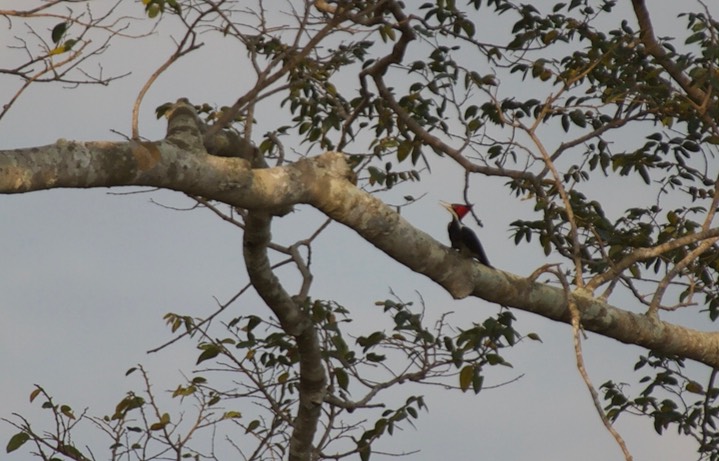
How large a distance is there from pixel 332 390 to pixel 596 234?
1.76 meters

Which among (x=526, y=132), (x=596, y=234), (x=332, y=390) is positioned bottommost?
(x=332, y=390)

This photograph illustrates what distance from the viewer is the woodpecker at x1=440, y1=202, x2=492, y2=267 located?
5.55 meters

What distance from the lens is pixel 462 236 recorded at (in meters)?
5.80

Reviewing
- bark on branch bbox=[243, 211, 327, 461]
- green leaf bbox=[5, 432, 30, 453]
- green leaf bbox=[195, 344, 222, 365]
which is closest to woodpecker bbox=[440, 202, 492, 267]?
bark on branch bbox=[243, 211, 327, 461]

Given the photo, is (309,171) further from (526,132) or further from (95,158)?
(526,132)

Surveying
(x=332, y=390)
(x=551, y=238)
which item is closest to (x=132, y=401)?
(x=332, y=390)

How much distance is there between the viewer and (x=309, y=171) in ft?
15.2

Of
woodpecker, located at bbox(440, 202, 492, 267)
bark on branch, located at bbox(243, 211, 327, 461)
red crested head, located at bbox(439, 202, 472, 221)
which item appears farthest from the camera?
red crested head, located at bbox(439, 202, 472, 221)

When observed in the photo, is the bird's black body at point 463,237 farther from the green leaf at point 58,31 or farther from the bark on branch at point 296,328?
the green leaf at point 58,31

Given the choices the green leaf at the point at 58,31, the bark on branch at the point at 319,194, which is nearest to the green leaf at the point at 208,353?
the bark on branch at the point at 319,194

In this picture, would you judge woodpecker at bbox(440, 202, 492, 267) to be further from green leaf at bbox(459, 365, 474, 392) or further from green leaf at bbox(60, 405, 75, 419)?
green leaf at bbox(60, 405, 75, 419)

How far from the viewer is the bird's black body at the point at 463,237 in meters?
5.55

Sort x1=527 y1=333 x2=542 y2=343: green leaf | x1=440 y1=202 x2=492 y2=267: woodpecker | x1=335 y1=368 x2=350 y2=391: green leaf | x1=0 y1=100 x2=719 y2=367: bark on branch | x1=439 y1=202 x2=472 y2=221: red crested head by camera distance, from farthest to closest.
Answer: x1=439 y1=202 x2=472 y2=221: red crested head < x1=335 y1=368 x2=350 y2=391: green leaf < x1=527 y1=333 x2=542 y2=343: green leaf < x1=440 y1=202 x2=492 y2=267: woodpecker < x1=0 y1=100 x2=719 y2=367: bark on branch

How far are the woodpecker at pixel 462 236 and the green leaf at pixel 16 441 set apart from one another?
254cm
